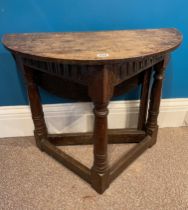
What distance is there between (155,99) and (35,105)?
0.61 metres

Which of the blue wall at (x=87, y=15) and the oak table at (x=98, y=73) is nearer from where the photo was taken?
the oak table at (x=98, y=73)

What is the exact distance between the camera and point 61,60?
754 millimetres

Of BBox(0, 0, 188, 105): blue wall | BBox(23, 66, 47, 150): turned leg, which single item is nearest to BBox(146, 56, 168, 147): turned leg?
BBox(0, 0, 188, 105): blue wall

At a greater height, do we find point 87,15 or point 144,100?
point 87,15

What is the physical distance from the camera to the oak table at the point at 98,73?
78 cm

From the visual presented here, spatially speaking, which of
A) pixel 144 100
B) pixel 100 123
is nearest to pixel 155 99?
pixel 144 100

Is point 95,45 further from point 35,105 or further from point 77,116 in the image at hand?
point 77,116

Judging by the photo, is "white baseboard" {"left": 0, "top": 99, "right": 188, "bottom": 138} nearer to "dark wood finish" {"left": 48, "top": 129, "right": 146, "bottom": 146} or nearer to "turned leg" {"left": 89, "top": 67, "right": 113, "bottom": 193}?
"dark wood finish" {"left": 48, "top": 129, "right": 146, "bottom": 146}

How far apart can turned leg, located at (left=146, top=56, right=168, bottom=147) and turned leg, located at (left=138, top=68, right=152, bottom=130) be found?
4cm

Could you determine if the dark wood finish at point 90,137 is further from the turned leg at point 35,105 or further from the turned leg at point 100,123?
the turned leg at point 100,123

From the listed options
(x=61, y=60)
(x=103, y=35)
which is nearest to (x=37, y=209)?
(x=61, y=60)

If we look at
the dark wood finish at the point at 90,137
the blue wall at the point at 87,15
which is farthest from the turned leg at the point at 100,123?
the blue wall at the point at 87,15

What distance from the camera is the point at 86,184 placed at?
1121 mm

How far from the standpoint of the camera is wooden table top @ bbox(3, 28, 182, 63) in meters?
0.77
